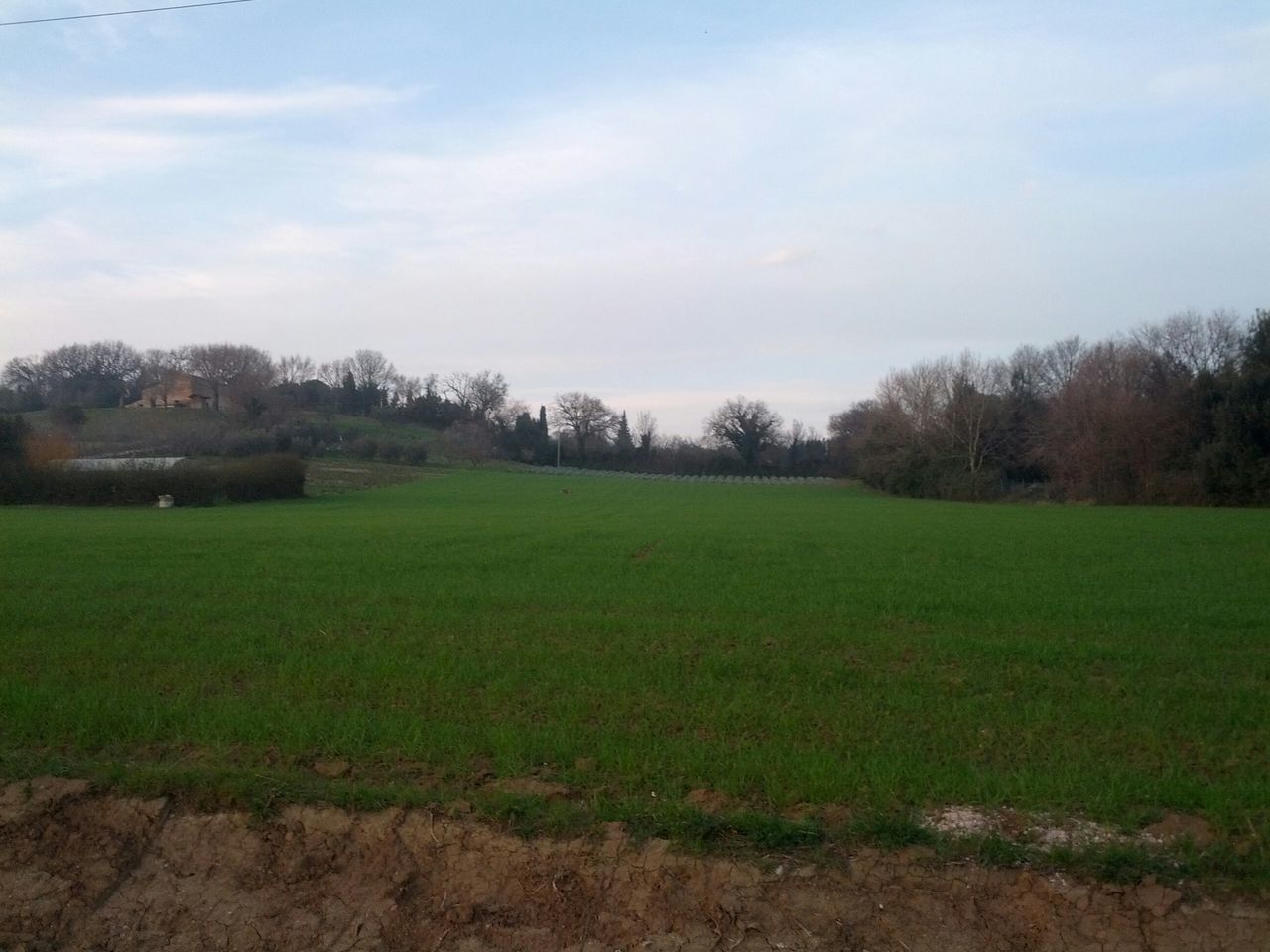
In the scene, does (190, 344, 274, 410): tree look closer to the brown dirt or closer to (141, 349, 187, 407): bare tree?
(141, 349, 187, 407): bare tree

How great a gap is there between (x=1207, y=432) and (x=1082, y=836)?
5838 centimetres

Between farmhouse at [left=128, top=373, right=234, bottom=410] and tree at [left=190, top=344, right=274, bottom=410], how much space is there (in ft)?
3.53

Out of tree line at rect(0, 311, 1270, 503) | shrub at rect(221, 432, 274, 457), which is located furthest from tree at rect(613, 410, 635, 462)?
shrub at rect(221, 432, 274, 457)

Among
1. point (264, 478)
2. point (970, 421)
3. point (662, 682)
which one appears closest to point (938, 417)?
point (970, 421)

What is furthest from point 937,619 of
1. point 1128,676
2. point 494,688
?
point 494,688

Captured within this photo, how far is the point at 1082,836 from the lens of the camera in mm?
5336

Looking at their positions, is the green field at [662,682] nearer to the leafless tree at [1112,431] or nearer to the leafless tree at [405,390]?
the leafless tree at [1112,431]

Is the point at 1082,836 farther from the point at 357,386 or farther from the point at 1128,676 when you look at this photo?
the point at 357,386

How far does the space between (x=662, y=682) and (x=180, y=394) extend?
108432 millimetres

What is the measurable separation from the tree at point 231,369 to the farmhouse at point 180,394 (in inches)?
42.3

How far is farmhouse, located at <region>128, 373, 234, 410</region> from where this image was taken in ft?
337

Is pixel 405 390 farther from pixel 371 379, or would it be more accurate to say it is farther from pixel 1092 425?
pixel 1092 425

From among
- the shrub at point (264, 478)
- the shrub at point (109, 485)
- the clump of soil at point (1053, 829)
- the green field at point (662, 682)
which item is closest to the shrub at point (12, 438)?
the shrub at point (109, 485)

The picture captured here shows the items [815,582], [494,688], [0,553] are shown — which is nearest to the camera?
[494,688]
